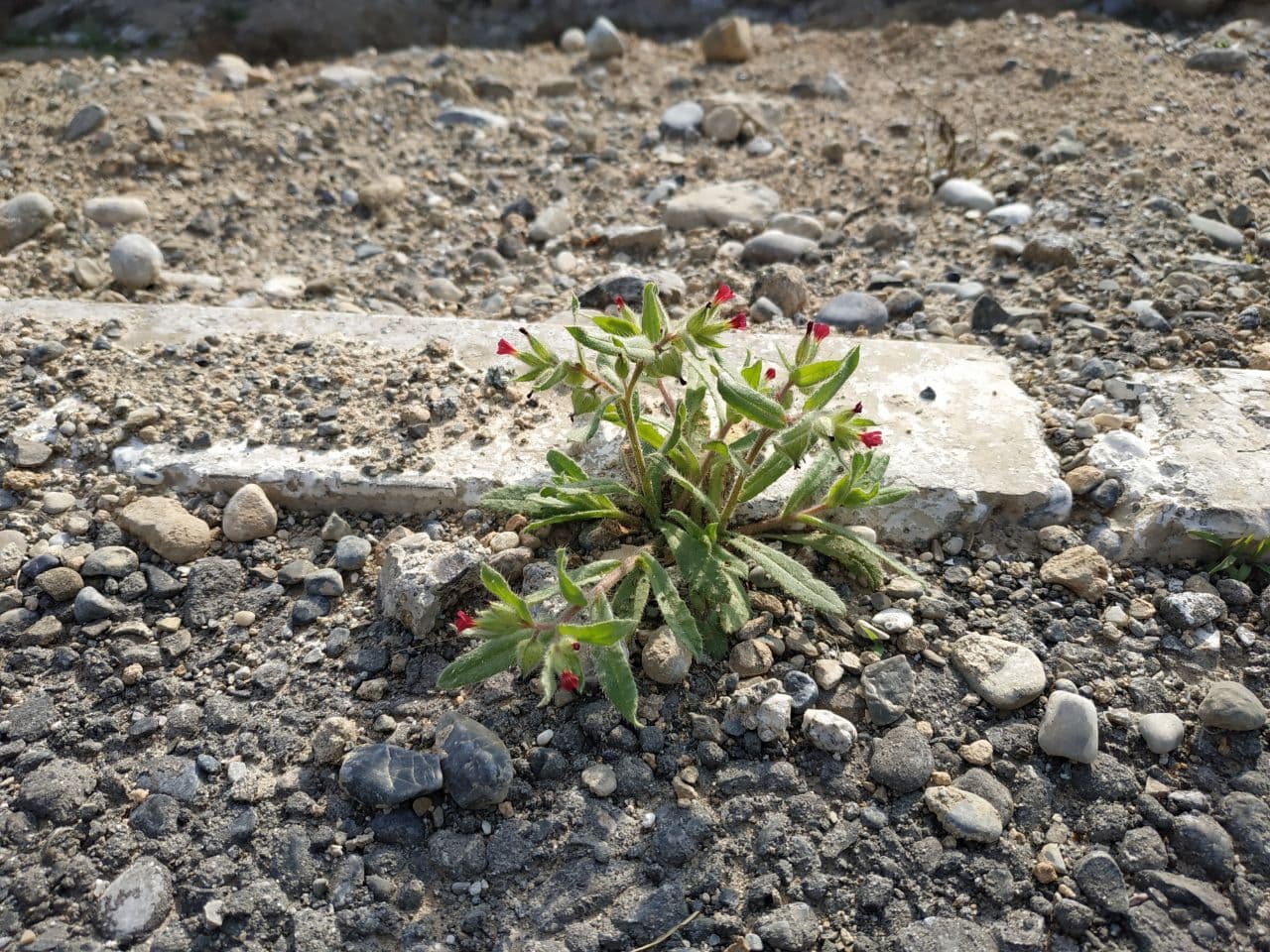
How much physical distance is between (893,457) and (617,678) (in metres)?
1.24

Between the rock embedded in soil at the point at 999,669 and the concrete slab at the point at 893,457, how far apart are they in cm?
40

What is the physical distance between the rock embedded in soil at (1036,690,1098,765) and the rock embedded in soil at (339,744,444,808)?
143cm

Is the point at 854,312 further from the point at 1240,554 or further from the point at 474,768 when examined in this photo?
the point at 474,768

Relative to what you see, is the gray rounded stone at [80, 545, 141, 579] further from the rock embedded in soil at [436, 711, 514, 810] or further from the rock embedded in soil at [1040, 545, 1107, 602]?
the rock embedded in soil at [1040, 545, 1107, 602]

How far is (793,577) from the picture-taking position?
2467 mm

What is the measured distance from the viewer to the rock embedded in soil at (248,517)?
286 cm

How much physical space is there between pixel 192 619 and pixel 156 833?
63cm

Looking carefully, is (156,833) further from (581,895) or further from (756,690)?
(756,690)

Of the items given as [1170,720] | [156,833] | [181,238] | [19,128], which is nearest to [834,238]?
[1170,720]

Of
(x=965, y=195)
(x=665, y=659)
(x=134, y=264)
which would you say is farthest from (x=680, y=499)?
(x=134, y=264)

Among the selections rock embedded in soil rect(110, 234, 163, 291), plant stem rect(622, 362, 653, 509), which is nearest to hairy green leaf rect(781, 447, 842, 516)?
plant stem rect(622, 362, 653, 509)

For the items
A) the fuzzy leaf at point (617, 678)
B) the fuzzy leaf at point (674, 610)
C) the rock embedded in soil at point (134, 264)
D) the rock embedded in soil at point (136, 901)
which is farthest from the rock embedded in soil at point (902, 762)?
the rock embedded in soil at point (134, 264)

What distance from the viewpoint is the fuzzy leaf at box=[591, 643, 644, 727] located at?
2.11 metres

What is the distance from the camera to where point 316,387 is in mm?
3244
